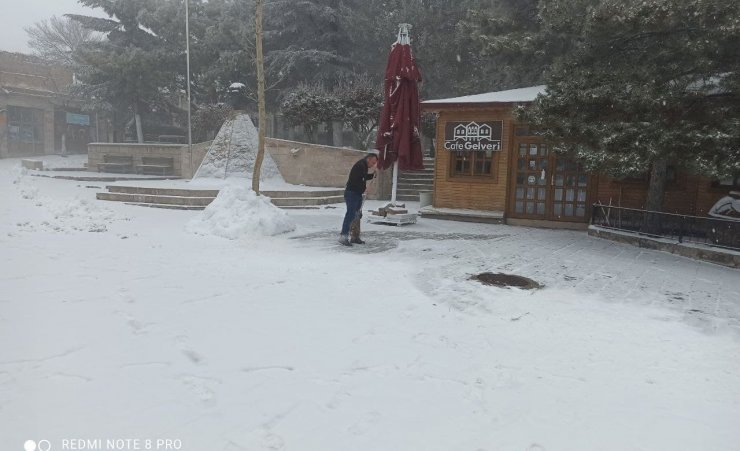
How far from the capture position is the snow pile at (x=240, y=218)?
8.63 meters

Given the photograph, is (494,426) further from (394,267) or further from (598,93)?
(598,93)

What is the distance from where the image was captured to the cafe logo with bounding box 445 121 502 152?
469 inches

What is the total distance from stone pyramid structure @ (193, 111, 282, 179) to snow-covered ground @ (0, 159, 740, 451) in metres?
8.72

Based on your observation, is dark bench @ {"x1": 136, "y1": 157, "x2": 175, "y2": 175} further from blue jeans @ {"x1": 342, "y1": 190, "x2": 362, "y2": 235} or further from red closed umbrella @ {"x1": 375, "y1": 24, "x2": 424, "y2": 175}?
blue jeans @ {"x1": 342, "y1": 190, "x2": 362, "y2": 235}

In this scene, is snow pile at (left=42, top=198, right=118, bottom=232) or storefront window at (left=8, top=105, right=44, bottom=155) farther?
storefront window at (left=8, top=105, right=44, bottom=155)

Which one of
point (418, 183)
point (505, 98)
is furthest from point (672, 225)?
point (418, 183)

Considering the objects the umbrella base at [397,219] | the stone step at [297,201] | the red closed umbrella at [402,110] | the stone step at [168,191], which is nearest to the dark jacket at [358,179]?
the red closed umbrella at [402,110]

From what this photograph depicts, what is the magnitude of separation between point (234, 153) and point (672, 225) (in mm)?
12783

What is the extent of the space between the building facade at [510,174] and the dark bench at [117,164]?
18.1 meters

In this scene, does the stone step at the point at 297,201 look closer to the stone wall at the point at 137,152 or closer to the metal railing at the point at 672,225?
the metal railing at the point at 672,225

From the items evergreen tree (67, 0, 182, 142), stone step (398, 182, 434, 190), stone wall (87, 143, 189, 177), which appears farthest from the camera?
evergreen tree (67, 0, 182, 142)

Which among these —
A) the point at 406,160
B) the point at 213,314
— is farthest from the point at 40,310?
the point at 406,160

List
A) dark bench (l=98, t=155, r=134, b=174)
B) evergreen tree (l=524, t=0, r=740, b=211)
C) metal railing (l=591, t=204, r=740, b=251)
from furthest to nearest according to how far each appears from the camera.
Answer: dark bench (l=98, t=155, r=134, b=174) < metal railing (l=591, t=204, r=740, b=251) < evergreen tree (l=524, t=0, r=740, b=211)

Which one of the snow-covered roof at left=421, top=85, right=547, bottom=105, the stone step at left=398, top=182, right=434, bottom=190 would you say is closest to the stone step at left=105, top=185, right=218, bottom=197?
the snow-covered roof at left=421, top=85, right=547, bottom=105
